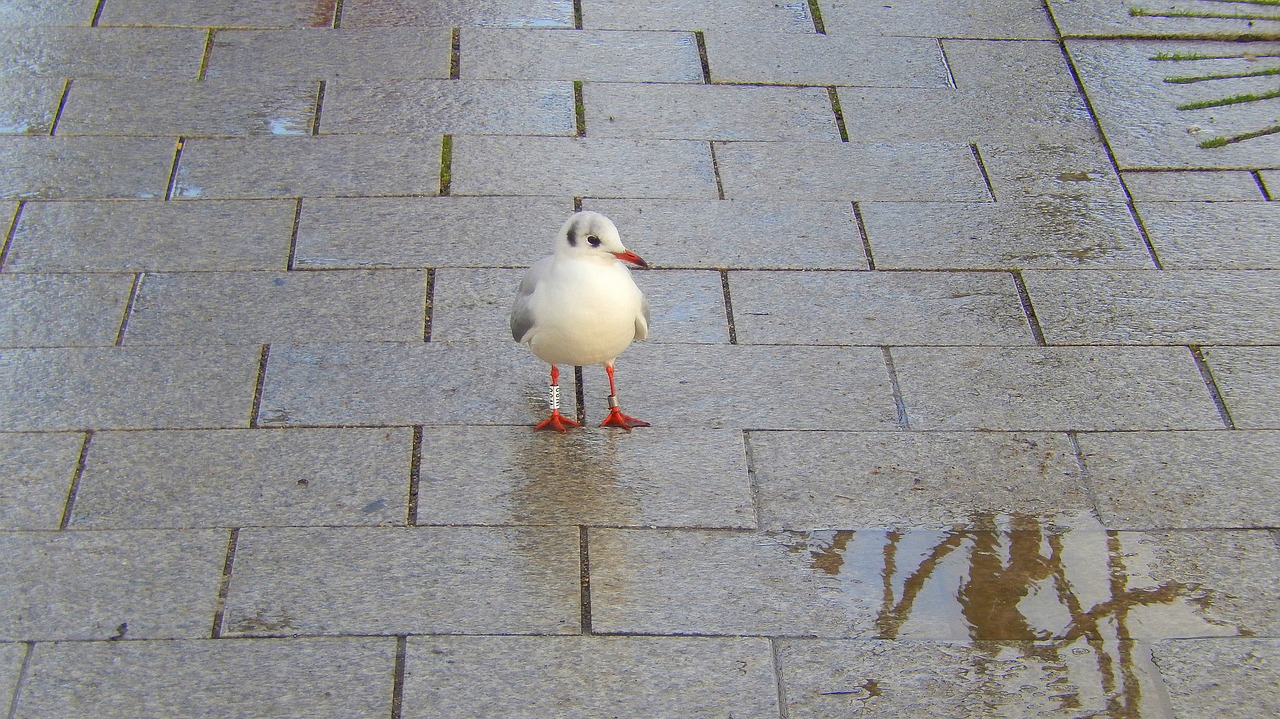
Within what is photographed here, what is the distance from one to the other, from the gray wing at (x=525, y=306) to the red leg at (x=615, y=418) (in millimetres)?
368

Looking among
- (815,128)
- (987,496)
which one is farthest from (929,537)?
(815,128)

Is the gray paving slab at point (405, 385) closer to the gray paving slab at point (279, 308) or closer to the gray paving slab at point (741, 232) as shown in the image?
the gray paving slab at point (279, 308)

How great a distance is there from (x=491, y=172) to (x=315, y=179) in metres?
0.80

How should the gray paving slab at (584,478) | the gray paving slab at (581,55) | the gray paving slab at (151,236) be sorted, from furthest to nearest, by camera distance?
the gray paving slab at (581,55)
the gray paving slab at (151,236)
the gray paving slab at (584,478)

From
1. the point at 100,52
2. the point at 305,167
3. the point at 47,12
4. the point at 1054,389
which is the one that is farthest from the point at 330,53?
the point at 1054,389

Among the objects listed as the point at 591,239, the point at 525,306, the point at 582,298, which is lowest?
the point at 525,306

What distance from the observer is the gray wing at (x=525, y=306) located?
4164 mm

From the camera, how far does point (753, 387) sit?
4.66 metres

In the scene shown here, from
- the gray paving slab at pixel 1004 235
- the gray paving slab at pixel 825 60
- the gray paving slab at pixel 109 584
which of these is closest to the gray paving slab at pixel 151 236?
the gray paving slab at pixel 109 584

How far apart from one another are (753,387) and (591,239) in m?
1.02

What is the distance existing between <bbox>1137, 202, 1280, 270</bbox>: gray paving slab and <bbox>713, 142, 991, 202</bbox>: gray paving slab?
796 mm

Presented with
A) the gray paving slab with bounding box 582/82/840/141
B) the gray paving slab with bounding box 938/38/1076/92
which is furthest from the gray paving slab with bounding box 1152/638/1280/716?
the gray paving slab with bounding box 938/38/1076/92

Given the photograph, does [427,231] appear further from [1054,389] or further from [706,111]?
[1054,389]

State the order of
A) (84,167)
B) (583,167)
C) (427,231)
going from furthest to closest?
(583,167) → (84,167) → (427,231)
